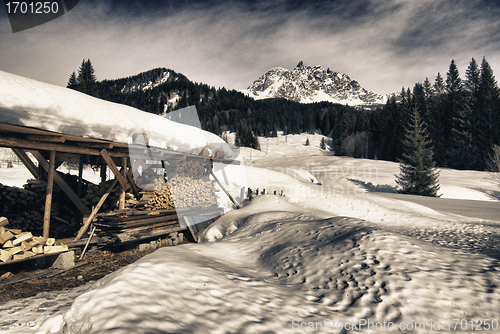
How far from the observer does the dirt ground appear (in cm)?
498

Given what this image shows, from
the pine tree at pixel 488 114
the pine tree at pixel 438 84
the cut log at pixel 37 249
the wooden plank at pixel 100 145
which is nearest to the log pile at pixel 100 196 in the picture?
the wooden plank at pixel 100 145

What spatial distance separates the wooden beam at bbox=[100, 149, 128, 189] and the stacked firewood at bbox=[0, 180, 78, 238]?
264 centimetres

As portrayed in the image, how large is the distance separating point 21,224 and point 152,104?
12065 centimetres

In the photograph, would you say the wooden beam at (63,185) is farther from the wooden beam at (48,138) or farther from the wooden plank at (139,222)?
the wooden plank at (139,222)

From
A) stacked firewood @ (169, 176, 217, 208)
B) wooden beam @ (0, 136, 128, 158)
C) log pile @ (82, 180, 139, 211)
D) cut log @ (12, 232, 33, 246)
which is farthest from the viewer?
stacked firewood @ (169, 176, 217, 208)

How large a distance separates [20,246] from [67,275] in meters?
1.29

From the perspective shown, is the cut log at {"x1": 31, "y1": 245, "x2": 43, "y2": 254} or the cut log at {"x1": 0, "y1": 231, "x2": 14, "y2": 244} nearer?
the cut log at {"x1": 0, "y1": 231, "x2": 14, "y2": 244}

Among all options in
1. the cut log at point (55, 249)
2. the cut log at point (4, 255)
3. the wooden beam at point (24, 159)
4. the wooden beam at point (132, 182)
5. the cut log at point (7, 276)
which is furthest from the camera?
the wooden beam at point (132, 182)

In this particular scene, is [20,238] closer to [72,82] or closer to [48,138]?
[48,138]

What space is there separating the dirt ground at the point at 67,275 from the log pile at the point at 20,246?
0.48 m

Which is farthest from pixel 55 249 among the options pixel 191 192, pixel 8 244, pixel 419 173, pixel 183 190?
pixel 419 173

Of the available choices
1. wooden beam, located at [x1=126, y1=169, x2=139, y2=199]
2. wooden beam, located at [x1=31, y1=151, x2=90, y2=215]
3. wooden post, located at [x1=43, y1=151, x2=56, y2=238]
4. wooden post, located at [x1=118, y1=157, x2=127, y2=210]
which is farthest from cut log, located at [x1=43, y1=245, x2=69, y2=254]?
wooden beam, located at [x1=126, y1=169, x2=139, y2=199]

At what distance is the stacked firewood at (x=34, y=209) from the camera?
8.04 metres

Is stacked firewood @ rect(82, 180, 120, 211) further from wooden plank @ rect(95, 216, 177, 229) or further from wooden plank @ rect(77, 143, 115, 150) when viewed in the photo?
wooden plank @ rect(77, 143, 115, 150)
